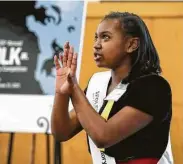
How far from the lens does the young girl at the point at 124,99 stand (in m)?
1.00

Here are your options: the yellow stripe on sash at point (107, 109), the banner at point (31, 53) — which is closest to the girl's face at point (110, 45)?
the yellow stripe on sash at point (107, 109)

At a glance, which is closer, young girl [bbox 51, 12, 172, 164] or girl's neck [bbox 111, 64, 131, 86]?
young girl [bbox 51, 12, 172, 164]

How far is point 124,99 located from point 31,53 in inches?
42.0

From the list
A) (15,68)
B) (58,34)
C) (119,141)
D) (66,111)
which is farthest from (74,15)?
(119,141)

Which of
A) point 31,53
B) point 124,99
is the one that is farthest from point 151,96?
point 31,53

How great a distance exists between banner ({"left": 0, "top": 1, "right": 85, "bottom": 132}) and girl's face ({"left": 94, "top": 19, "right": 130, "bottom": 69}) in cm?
87

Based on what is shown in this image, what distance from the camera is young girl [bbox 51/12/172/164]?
39.5 inches

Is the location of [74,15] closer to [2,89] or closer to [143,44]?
[2,89]

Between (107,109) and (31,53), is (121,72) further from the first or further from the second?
(31,53)

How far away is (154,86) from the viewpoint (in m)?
1.04

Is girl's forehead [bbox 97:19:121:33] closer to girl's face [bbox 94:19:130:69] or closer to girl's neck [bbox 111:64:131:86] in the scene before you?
girl's face [bbox 94:19:130:69]

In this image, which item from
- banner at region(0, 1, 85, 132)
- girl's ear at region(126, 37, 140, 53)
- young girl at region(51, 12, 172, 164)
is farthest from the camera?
banner at region(0, 1, 85, 132)

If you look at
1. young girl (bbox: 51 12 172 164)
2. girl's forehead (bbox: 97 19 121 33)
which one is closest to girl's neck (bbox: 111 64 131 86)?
young girl (bbox: 51 12 172 164)

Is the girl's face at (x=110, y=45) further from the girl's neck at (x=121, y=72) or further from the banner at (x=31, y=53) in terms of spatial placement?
the banner at (x=31, y=53)
